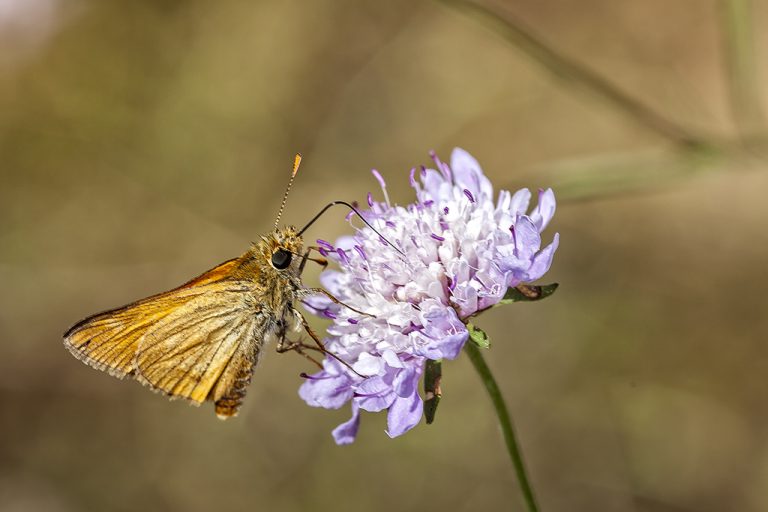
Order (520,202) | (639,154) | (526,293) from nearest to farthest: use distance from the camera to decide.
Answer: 1. (526,293)
2. (520,202)
3. (639,154)

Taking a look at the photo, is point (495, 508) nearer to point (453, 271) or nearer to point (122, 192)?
point (453, 271)

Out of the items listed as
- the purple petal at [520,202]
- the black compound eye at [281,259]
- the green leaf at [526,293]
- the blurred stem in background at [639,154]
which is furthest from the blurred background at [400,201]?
the black compound eye at [281,259]

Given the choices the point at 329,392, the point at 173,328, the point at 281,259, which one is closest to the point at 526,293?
the point at 329,392

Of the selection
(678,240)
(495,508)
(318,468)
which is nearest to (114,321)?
(318,468)

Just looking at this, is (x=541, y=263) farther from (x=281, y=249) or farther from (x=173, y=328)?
(x=173, y=328)

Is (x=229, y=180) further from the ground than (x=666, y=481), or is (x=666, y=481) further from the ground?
(x=229, y=180)

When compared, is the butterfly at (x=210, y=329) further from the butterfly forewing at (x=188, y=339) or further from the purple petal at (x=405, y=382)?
the purple petal at (x=405, y=382)

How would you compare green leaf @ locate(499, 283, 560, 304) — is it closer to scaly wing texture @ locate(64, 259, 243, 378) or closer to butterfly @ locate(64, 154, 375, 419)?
butterfly @ locate(64, 154, 375, 419)
